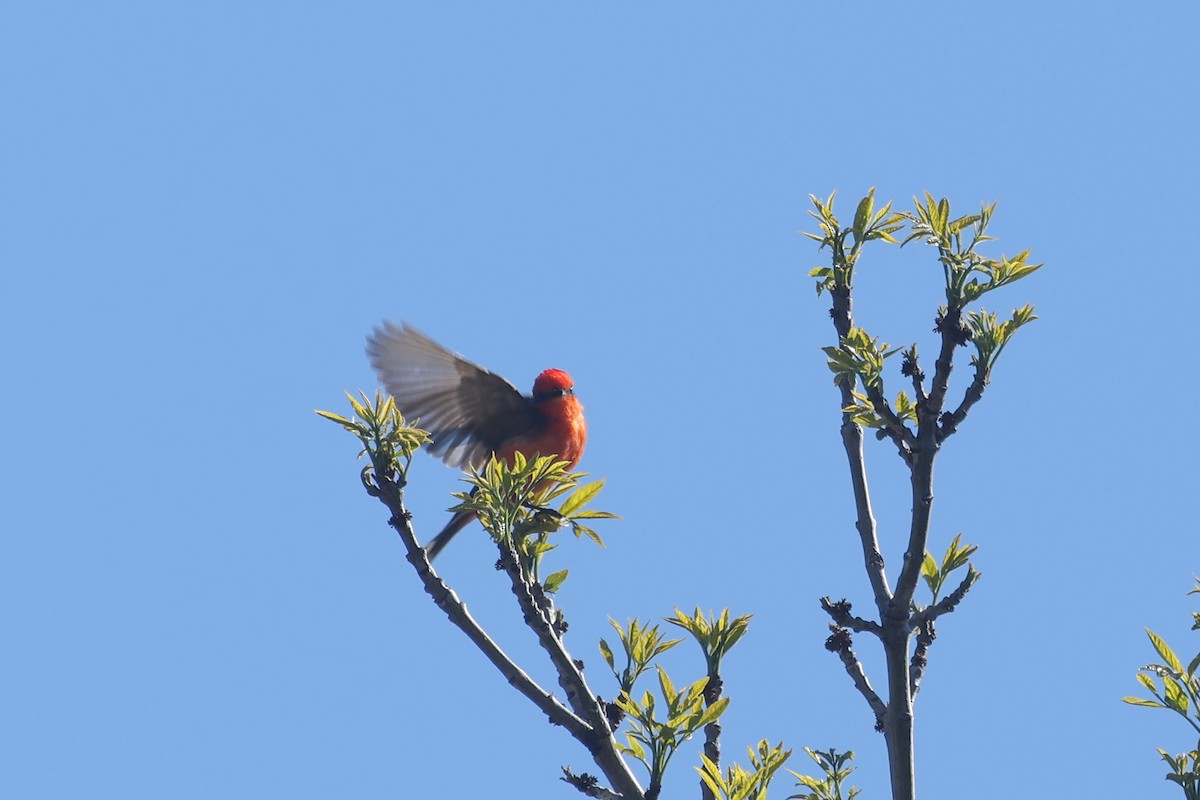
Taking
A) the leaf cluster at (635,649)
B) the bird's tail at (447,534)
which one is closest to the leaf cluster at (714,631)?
the leaf cluster at (635,649)

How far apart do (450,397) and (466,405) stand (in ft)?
0.47

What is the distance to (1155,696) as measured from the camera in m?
3.84

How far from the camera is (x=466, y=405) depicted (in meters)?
9.23

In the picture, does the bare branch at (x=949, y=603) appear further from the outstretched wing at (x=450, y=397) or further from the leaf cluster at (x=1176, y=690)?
the outstretched wing at (x=450, y=397)

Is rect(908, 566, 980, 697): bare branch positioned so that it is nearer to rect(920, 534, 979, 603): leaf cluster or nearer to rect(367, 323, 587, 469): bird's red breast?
rect(920, 534, 979, 603): leaf cluster

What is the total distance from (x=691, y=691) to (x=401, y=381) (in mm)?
5406

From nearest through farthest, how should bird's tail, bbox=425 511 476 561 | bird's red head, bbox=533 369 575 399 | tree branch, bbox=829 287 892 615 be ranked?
1. tree branch, bbox=829 287 892 615
2. bird's tail, bbox=425 511 476 561
3. bird's red head, bbox=533 369 575 399

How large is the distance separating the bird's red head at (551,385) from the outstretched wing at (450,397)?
109 mm

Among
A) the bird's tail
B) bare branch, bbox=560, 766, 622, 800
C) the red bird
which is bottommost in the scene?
bare branch, bbox=560, 766, 622, 800

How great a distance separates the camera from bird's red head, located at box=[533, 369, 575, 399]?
922cm

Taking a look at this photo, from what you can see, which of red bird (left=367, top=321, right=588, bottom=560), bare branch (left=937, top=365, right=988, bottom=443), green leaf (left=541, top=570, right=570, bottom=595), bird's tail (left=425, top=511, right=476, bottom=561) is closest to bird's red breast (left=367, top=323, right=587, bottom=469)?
red bird (left=367, top=321, right=588, bottom=560)

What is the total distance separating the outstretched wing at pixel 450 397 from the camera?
880cm

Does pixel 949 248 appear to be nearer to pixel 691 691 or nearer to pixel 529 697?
pixel 691 691

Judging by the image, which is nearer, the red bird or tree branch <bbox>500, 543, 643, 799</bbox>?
tree branch <bbox>500, 543, 643, 799</bbox>
